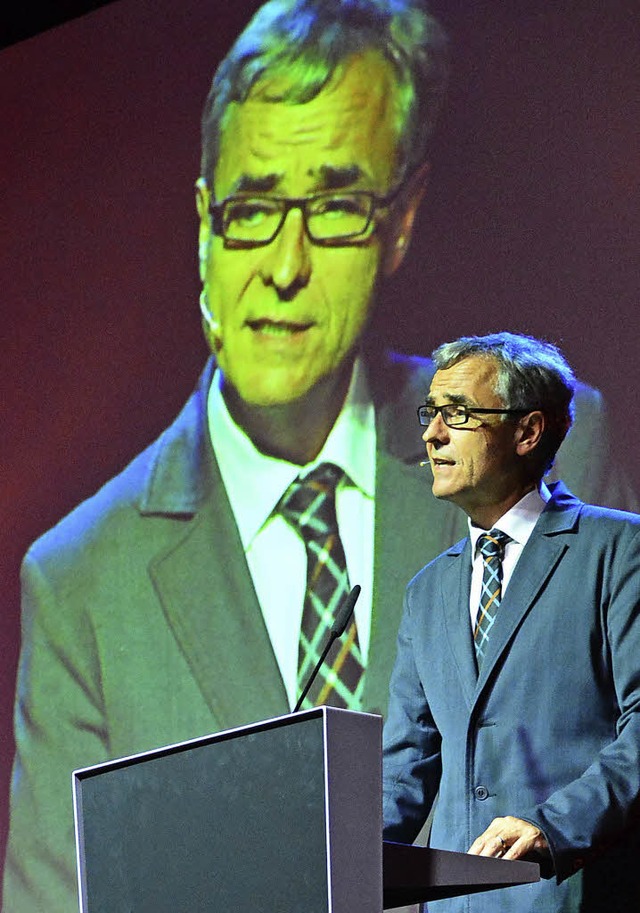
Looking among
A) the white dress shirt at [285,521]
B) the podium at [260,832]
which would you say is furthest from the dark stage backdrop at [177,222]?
the podium at [260,832]

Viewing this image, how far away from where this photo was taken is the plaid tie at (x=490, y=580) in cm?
306

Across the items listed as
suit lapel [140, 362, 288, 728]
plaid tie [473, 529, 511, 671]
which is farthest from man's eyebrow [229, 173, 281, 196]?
plaid tie [473, 529, 511, 671]

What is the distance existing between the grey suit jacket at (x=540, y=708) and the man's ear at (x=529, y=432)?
0.12 metres

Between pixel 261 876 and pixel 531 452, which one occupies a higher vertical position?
pixel 531 452

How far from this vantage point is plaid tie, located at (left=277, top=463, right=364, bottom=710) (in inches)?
155

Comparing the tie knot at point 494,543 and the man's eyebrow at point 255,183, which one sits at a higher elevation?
the man's eyebrow at point 255,183

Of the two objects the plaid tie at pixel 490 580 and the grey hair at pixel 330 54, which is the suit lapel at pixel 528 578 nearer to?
the plaid tie at pixel 490 580

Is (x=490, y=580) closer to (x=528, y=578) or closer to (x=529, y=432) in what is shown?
(x=528, y=578)

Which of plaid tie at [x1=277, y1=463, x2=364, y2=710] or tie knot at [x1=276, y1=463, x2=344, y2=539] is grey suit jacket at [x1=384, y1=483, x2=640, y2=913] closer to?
plaid tie at [x1=277, y1=463, x2=364, y2=710]

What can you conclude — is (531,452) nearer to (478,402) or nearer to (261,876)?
(478,402)

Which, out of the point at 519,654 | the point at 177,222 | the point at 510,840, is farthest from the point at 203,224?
the point at 510,840

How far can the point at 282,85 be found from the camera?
176 inches

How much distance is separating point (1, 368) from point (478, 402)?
2.26 metres

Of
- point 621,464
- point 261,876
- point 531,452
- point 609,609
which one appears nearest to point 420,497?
point 621,464
